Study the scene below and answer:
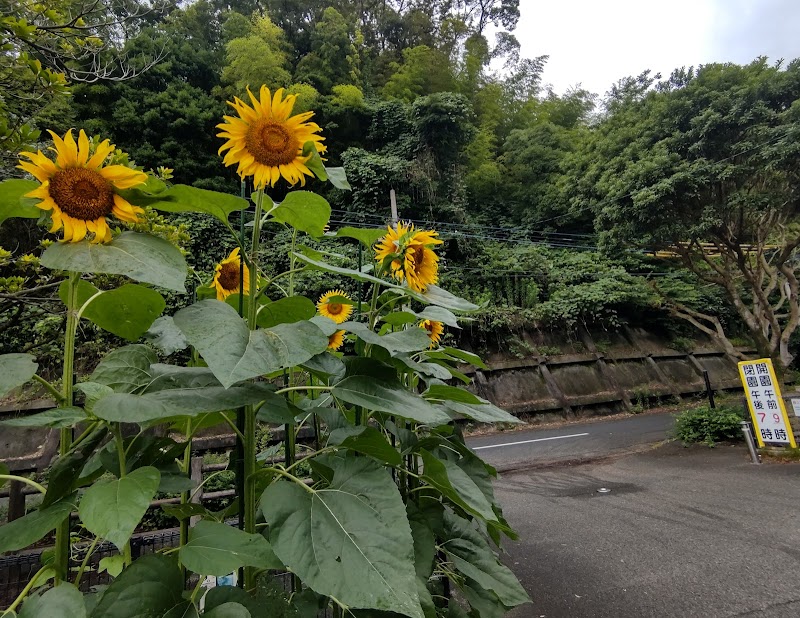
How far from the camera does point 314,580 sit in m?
0.48

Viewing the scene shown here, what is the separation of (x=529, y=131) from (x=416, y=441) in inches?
749

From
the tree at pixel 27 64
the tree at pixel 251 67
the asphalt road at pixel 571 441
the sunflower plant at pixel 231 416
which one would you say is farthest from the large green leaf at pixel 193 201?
the tree at pixel 251 67

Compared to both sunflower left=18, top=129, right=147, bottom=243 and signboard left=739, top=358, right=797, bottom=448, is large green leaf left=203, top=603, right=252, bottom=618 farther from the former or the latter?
signboard left=739, top=358, right=797, bottom=448

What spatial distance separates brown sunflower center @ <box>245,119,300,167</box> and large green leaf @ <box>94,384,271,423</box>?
16.1 inches

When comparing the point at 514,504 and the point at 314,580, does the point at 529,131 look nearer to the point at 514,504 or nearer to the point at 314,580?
the point at 514,504

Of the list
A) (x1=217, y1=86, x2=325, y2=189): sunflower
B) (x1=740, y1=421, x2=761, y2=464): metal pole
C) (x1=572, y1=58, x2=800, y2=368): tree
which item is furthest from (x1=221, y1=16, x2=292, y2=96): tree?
(x1=217, y1=86, x2=325, y2=189): sunflower

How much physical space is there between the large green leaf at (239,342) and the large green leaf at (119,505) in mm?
146

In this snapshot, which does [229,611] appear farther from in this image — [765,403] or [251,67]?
[251,67]

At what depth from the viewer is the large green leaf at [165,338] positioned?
0.77 metres

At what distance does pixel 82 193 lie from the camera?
628 mm

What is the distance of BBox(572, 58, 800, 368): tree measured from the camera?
25.9 feet

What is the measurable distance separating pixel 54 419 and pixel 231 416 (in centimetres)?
39

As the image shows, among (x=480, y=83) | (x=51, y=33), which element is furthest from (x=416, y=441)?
(x=480, y=83)

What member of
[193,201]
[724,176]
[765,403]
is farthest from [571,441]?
[193,201]
